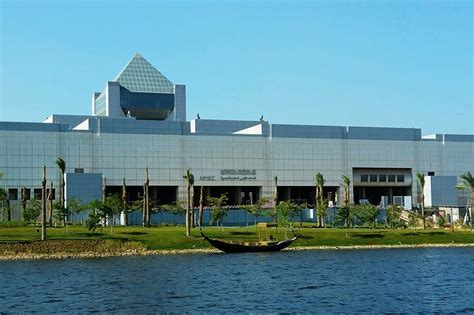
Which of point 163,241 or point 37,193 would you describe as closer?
point 163,241

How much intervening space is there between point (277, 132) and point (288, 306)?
123 meters

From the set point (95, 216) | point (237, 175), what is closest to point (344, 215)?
point (95, 216)

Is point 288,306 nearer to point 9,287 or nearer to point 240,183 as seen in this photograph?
point 9,287

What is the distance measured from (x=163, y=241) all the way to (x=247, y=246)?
438 inches

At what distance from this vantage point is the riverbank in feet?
289

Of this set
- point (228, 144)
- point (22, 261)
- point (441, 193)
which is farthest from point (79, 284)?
point (441, 193)

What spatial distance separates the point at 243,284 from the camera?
57.1m

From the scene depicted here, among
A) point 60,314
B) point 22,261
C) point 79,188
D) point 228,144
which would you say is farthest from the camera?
point 228,144

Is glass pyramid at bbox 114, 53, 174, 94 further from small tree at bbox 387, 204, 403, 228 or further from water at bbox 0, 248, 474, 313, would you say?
water at bbox 0, 248, 474, 313

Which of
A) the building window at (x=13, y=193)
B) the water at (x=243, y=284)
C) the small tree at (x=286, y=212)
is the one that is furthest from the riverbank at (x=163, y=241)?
the building window at (x=13, y=193)

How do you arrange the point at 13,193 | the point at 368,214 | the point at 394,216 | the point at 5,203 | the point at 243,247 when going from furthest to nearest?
1. the point at 13,193
2. the point at 5,203
3. the point at 394,216
4. the point at 368,214
5. the point at 243,247

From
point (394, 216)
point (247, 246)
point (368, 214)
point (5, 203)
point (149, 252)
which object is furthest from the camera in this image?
point (5, 203)

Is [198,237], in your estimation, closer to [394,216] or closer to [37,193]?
[394,216]

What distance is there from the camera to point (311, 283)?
188ft
